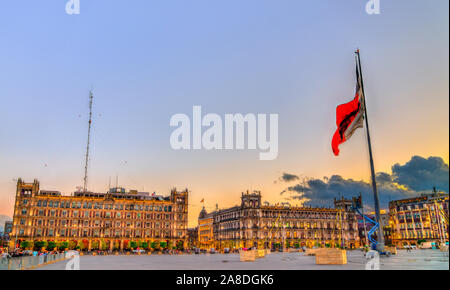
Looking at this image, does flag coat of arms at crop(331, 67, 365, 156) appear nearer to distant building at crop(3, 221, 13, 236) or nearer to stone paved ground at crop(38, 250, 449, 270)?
stone paved ground at crop(38, 250, 449, 270)

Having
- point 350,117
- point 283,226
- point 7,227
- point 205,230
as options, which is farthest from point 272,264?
point 7,227

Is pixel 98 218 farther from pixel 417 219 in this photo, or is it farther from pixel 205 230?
pixel 417 219

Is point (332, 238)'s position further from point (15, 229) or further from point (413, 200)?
point (15, 229)

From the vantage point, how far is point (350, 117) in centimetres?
2739

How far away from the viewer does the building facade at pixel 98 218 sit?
10544cm

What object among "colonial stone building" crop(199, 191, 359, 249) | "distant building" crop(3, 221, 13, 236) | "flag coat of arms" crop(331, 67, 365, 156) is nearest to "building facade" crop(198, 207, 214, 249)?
"colonial stone building" crop(199, 191, 359, 249)

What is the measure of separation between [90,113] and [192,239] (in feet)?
361

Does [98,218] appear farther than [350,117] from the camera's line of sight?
Yes

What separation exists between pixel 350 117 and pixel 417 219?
5173 inches

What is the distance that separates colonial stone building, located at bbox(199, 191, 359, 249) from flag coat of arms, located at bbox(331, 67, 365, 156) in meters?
91.8

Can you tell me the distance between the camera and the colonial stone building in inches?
4820
